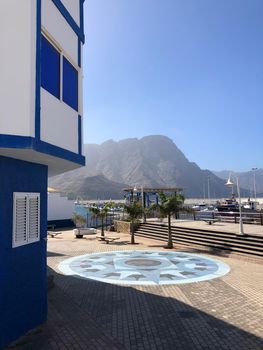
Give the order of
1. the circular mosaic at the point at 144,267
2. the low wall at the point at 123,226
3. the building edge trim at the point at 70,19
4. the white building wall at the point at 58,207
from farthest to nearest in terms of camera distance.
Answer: the white building wall at the point at 58,207 < the low wall at the point at 123,226 < the circular mosaic at the point at 144,267 < the building edge trim at the point at 70,19

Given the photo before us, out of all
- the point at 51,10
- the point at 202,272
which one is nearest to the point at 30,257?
the point at 51,10

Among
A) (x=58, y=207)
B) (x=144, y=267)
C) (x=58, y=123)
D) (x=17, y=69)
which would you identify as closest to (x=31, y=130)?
(x=17, y=69)

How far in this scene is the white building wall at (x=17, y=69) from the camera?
699 centimetres

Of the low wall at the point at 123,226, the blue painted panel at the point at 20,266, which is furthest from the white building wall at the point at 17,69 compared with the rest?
the low wall at the point at 123,226

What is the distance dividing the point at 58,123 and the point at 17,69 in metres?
1.76

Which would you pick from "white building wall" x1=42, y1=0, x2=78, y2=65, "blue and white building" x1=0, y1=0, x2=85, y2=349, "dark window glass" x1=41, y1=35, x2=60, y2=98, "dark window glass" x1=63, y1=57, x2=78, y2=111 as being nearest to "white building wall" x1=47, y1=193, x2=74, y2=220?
"blue and white building" x1=0, y1=0, x2=85, y2=349

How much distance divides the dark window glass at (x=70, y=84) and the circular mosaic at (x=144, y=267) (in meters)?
7.44

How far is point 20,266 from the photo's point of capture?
8.18 m

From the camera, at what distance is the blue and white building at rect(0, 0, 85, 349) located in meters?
7.08

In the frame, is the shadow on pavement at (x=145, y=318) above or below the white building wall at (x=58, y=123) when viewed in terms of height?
below

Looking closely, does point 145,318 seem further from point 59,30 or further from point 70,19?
point 70,19

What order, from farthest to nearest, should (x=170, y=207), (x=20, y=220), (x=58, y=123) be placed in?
(x=170, y=207) < (x=58, y=123) < (x=20, y=220)


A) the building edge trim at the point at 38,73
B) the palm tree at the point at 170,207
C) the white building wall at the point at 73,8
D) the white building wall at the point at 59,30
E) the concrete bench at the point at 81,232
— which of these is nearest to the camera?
the building edge trim at the point at 38,73

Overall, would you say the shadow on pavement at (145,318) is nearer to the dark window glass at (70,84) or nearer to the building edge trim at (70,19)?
the dark window glass at (70,84)
